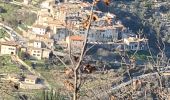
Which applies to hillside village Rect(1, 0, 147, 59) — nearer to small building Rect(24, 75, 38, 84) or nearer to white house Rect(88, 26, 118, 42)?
Result: white house Rect(88, 26, 118, 42)

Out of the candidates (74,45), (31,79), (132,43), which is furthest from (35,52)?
(74,45)

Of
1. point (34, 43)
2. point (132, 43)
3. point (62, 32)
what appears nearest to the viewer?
point (34, 43)

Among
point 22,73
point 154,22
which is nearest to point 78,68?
point 22,73

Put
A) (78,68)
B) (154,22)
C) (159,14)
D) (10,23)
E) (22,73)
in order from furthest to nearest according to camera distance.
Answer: (159,14)
(154,22)
(10,23)
(22,73)
(78,68)

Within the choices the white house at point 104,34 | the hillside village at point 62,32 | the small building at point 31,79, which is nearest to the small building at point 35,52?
the hillside village at point 62,32

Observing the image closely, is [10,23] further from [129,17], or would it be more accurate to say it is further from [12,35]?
[129,17]

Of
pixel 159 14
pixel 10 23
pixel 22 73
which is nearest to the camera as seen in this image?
pixel 22 73

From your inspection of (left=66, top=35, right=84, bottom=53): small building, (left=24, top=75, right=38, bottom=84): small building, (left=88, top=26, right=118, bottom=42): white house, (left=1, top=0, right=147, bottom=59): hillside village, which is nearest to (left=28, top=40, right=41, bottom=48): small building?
(left=1, top=0, right=147, bottom=59): hillside village

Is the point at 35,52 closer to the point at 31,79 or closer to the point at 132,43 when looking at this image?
the point at 31,79

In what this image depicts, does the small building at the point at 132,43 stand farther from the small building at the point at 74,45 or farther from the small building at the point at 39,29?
the small building at the point at 74,45
